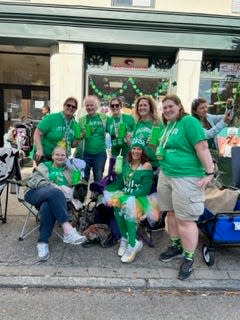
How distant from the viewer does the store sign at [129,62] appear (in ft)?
27.3

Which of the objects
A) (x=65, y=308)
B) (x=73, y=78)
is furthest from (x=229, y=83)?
(x=65, y=308)

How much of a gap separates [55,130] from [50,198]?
0.97 m

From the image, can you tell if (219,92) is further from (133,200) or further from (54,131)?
(133,200)

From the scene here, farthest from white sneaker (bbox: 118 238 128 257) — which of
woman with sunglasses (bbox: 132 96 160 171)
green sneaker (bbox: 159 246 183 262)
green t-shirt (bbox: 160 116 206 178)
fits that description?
green t-shirt (bbox: 160 116 206 178)

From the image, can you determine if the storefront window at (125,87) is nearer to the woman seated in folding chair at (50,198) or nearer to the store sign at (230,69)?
the store sign at (230,69)

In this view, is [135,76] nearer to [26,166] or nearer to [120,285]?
[26,166]

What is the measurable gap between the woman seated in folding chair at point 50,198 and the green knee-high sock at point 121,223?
15.8 inches

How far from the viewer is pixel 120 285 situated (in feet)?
11.1

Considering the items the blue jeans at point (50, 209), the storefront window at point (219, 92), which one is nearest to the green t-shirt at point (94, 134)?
the blue jeans at point (50, 209)

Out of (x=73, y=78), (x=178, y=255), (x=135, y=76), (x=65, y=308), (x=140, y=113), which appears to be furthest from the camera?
(x=135, y=76)

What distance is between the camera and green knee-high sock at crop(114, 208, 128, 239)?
3896 millimetres

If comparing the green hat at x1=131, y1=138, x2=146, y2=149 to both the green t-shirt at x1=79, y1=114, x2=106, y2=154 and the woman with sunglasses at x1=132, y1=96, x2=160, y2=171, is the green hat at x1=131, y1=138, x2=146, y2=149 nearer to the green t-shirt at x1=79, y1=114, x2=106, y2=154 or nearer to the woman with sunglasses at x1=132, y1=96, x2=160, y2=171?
the woman with sunglasses at x1=132, y1=96, x2=160, y2=171

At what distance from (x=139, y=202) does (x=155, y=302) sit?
1072 mm

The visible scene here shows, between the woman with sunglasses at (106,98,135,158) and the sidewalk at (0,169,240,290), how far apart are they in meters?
1.26
